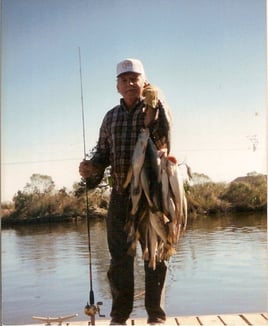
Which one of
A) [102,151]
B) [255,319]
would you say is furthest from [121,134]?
[255,319]

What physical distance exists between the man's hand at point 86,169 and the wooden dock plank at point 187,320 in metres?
1.08

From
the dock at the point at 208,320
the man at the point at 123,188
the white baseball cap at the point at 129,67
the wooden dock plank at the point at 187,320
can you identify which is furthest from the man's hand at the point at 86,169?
the wooden dock plank at the point at 187,320

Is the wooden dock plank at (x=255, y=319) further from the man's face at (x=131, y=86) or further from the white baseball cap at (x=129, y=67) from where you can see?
the white baseball cap at (x=129, y=67)

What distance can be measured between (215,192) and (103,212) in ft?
2.57

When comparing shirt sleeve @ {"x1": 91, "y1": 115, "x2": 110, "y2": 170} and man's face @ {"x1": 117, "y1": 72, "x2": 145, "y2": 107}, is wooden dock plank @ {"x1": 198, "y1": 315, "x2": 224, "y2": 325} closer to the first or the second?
shirt sleeve @ {"x1": 91, "y1": 115, "x2": 110, "y2": 170}

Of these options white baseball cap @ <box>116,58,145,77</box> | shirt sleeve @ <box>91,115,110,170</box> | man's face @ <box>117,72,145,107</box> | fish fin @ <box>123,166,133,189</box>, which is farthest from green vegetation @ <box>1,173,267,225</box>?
white baseball cap @ <box>116,58,145,77</box>

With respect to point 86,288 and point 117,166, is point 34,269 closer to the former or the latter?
point 86,288

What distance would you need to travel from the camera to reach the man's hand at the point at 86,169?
2.46 metres

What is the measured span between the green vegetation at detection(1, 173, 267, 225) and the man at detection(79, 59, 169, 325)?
322 mm

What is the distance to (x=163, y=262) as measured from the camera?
235 centimetres

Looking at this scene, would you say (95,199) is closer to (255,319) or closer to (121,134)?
(121,134)

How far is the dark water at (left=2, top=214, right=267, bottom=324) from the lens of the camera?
2.92 m

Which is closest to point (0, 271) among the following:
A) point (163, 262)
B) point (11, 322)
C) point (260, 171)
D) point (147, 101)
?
point (11, 322)

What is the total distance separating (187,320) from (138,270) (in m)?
0.53
